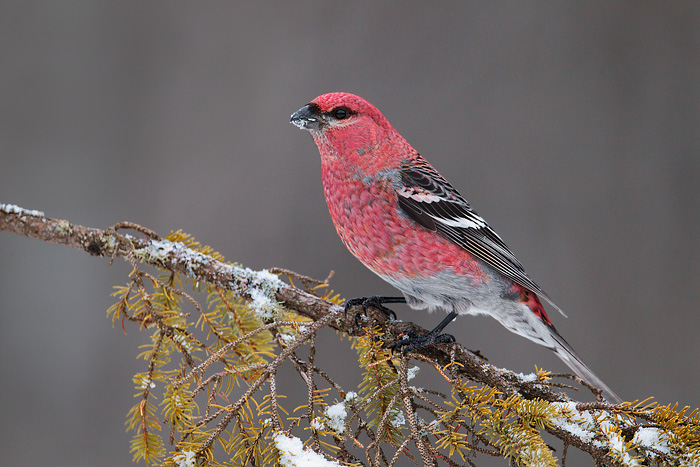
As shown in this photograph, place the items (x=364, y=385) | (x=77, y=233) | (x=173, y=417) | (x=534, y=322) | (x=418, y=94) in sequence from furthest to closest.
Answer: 1. (x=418, y=94)
2. (x=534, y=322)
3. (x=77, y=233)
4. (x=364, y=385)
5. (x=173, y=417)

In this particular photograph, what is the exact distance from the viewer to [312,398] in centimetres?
125

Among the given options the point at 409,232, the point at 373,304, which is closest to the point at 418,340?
the point at 373,304

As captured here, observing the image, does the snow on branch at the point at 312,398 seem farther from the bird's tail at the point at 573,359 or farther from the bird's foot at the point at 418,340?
the bird's tail at the point at 573,359

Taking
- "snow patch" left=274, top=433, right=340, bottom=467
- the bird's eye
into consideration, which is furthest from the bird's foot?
the bird's eye

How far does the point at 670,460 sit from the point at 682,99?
2.70 meters

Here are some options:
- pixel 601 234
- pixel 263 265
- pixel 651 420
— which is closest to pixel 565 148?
pixel 601 234

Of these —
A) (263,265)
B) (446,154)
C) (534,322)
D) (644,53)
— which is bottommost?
(263,265)

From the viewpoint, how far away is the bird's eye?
6.42 ft

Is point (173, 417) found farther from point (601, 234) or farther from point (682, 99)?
point (682, 99)

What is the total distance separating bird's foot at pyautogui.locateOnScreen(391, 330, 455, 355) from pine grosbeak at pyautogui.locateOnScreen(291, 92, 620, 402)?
64 millimetres

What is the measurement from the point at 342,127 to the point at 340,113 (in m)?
0.05

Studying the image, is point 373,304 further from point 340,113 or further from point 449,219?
point 340,113

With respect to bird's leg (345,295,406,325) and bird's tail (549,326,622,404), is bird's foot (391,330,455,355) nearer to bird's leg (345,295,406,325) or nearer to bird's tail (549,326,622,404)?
bird's leg (345,295,406,325)

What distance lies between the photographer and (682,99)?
3160 mm
